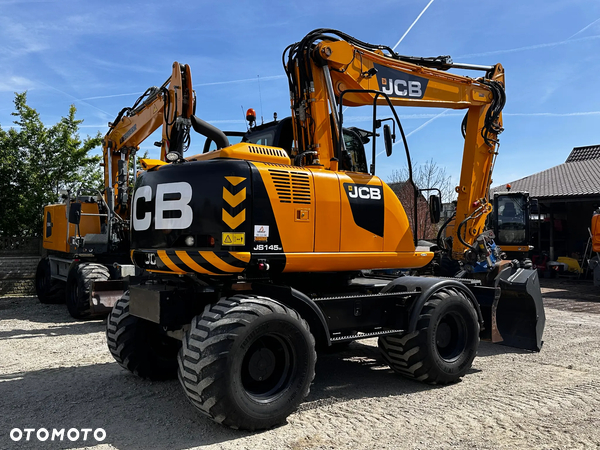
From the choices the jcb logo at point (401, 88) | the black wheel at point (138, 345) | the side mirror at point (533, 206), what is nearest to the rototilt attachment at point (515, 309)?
the jcb logo at point (401, 88)

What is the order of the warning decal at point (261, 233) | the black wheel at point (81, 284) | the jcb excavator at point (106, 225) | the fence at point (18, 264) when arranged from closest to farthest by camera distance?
the warning decal at point (261, 233) → the jcb excavator at point (106, 225) → the black wheel at point (81, 284) → the fence at point (18, 264)

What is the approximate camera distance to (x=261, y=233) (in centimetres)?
474

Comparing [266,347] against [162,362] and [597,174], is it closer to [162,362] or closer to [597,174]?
[162,362]

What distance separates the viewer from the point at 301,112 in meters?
5.96

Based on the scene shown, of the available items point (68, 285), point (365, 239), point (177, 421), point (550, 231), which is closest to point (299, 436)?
point (177, 421)

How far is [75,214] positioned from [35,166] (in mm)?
8317

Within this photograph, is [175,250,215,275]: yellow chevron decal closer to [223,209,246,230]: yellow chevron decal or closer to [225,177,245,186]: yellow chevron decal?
[223,209,246,230]: yellow chevron decal

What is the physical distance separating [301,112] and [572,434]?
4.05m

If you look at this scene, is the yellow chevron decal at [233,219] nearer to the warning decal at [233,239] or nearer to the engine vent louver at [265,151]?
the warning decal at [233,239]

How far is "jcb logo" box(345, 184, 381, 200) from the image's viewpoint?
541 cm

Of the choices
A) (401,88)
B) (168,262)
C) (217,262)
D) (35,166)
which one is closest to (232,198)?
(217,262)

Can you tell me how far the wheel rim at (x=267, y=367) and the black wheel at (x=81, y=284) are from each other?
6.29 meters

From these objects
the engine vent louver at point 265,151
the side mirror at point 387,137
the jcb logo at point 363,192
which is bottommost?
the jcb logo at point 363,192

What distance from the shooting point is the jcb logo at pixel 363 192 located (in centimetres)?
541
